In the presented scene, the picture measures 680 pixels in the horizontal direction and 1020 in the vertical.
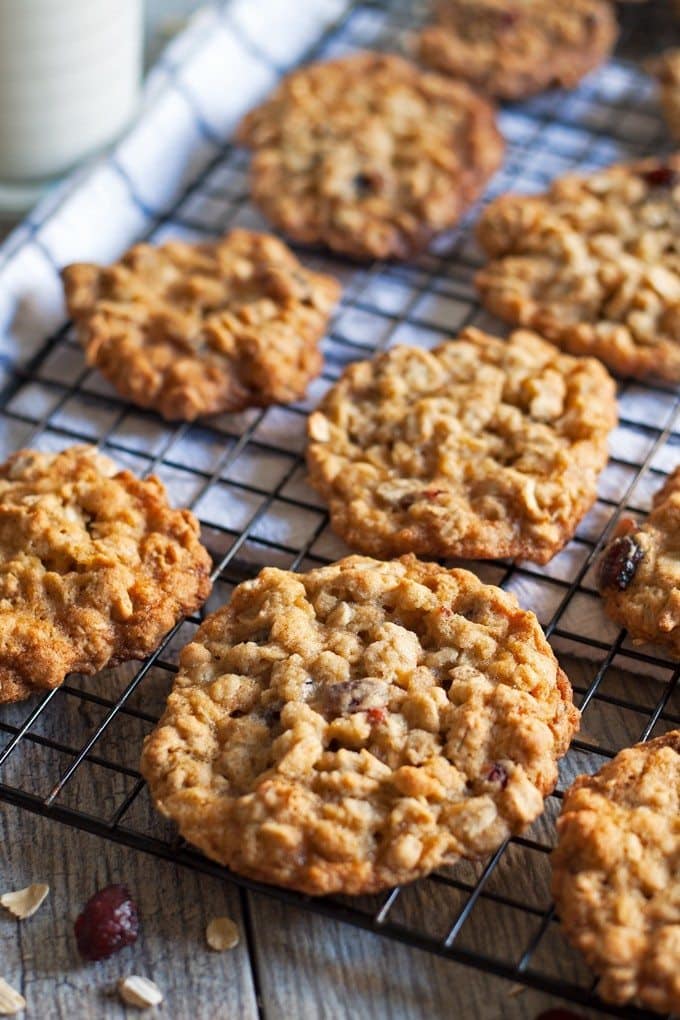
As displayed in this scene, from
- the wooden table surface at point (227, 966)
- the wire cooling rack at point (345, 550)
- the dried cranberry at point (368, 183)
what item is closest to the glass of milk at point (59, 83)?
the wire cooling rack at point (345, 550)

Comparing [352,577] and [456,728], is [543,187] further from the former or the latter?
[456,728]

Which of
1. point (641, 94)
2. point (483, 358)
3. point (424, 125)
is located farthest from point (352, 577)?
point (641, 94)

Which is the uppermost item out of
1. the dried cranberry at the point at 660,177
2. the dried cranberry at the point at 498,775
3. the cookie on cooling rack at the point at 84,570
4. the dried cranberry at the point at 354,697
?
the cookie on cooling rack at the point at 84,570

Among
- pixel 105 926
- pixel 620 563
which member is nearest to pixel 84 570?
pixel 105 926

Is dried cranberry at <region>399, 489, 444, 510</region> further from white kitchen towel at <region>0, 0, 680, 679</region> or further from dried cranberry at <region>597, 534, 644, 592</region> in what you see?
dried cranberry at <region>597, 534, 644, 592</region>

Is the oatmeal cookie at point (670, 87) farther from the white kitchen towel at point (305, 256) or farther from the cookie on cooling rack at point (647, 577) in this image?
the cookie on cooling rack at point (647, 577)

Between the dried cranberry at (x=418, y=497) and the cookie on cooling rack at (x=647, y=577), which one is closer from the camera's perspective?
the cookie on cooling rack at (x=647, y=577)
